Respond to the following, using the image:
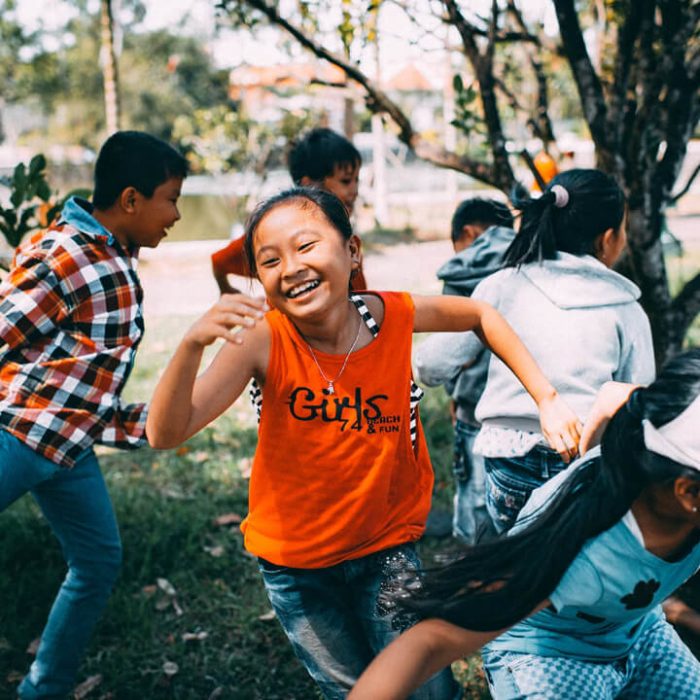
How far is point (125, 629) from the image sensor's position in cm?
327

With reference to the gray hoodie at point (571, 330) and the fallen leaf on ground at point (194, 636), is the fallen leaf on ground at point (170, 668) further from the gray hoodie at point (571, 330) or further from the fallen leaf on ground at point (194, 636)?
the gray hoodie at point (571, 330)

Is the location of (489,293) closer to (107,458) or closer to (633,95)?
(633,95)

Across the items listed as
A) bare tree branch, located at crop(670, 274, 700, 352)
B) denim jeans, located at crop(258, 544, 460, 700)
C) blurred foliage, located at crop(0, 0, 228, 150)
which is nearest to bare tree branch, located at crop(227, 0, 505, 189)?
bare tree branch, located at crop(670, 274, 700, 352)

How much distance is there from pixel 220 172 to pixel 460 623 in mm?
14034

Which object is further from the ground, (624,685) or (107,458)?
(624,685)

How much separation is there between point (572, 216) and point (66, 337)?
1633 mm

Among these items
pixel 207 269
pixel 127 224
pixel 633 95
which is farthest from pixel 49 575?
pixel 207 269

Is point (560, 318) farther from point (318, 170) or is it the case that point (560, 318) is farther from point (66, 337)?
point (66, 337)

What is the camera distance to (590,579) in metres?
1.67

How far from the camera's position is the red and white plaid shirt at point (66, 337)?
2.50 meters

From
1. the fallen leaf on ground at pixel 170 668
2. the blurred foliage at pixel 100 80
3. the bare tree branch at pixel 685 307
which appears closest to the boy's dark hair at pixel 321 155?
the bare tree branch at pixel 685 307

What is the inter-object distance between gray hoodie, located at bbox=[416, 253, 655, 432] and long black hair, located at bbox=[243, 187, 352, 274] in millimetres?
708

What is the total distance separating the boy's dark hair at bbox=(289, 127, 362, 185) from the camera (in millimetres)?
3285

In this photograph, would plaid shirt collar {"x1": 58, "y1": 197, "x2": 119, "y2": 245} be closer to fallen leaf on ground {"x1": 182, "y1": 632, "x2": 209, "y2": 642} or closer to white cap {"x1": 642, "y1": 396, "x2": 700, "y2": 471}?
fallen leaf on ground {"x1": 182, "y1": 632, "x2": 209, "y2": 642}
